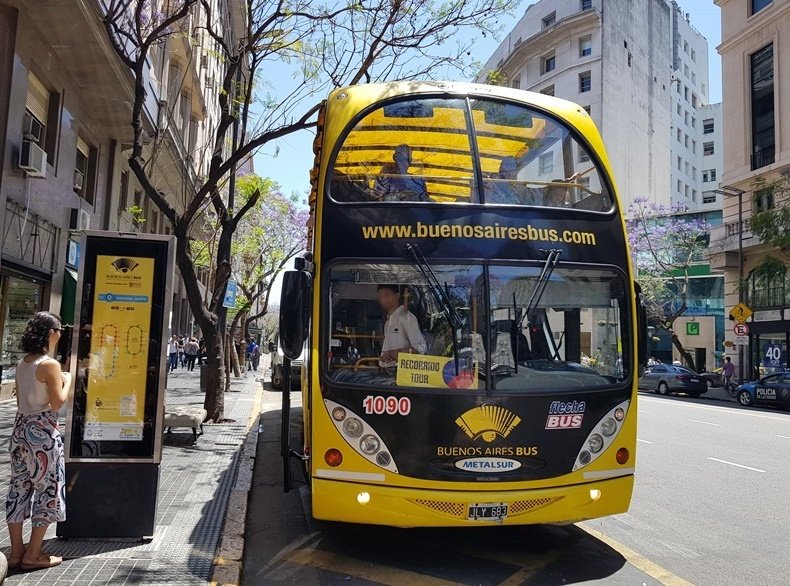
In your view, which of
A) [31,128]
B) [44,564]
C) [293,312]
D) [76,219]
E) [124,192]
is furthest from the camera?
[124,192]

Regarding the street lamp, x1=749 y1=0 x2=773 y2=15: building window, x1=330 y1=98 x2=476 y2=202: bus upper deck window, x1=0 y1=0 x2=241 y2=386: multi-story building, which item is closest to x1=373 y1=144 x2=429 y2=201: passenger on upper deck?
x1=330 y1=98 x2=476 y2=202: bus upper deck window

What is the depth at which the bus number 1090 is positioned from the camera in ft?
15.8

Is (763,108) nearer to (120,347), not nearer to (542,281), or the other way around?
(542,281)

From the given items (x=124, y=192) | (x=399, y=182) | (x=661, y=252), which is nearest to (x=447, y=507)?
(x=399, y=182)

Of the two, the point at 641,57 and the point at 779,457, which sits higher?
the point at 641,57

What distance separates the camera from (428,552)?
5.36 meters

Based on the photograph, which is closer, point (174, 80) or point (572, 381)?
point (572, 381)

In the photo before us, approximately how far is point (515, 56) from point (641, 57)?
1018 centimetres

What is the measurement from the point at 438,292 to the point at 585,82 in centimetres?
4848

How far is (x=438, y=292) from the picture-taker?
5.01 meters

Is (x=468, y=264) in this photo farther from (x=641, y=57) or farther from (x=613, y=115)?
(x=641, y=57)

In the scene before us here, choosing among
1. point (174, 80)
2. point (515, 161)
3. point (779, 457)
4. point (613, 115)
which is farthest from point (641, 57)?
point (515, 161)

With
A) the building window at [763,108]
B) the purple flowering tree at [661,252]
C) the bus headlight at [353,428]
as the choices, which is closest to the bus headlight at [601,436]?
the bus headlight at [353,428]

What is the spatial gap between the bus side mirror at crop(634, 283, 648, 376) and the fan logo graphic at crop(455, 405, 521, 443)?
1.37 m
